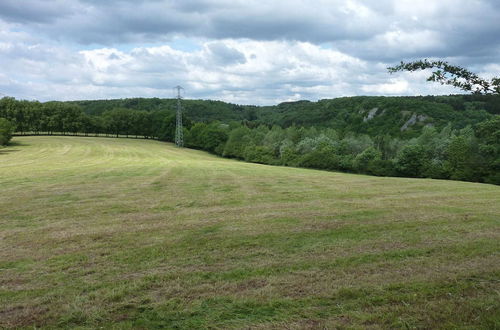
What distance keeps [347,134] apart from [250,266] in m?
87.9

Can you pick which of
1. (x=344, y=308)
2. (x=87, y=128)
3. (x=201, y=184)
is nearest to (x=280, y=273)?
(x=344, y=308)

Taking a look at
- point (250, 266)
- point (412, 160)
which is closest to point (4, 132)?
point (412, 160)

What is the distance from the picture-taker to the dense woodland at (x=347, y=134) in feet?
201

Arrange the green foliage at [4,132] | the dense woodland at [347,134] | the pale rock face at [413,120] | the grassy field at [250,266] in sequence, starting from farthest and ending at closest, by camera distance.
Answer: the pale rock face at [413,120] → the green foliage at [4,132] → the dense woodland at [347,134] → the grassy field at [250,266]

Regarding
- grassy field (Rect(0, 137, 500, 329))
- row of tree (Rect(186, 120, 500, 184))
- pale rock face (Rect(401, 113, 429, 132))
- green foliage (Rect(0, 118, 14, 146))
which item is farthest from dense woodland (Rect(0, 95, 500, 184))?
grassy field (Rect(0, 137, 500, 329))

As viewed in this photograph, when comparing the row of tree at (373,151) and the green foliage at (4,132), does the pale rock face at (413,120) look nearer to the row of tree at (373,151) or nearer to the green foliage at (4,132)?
the row of tree at (373,151)

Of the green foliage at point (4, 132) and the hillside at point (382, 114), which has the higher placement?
the hillside at point (382, 114)

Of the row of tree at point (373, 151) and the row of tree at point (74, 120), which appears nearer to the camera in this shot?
the row of tree at point (373, 151)

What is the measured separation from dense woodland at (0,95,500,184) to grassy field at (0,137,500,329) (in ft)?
111

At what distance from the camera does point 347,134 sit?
91562mm

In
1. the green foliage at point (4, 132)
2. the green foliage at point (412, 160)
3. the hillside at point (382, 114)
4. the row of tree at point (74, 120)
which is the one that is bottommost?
the green foliage at point (412, 160)

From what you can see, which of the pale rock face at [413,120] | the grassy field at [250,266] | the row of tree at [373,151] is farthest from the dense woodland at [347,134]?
the grassy field at [250,266]

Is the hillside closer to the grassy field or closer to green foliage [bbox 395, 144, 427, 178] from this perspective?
green foliage [bbox 395, 144, 427, 178]

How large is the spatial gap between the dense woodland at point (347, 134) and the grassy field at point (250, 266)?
3384 cm
